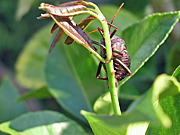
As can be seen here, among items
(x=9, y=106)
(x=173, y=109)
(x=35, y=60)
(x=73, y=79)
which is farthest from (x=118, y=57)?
(x=35, y=60)

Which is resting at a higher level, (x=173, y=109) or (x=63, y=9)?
(x=63, y=9)

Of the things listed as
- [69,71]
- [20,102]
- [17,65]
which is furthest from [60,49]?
[17,65]

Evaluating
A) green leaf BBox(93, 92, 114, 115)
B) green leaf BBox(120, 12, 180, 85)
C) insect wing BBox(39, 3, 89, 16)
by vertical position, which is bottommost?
green leaf BBox(93, 92, 114, 115)

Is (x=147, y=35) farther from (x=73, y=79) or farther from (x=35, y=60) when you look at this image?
(x=35, y=60)

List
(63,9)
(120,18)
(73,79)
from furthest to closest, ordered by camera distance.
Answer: (120,18)
(73,79)
(63,9)

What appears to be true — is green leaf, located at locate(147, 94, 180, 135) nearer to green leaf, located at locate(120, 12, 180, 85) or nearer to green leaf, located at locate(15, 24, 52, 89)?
green leaf, located at locate(120, 12, 180, 85)

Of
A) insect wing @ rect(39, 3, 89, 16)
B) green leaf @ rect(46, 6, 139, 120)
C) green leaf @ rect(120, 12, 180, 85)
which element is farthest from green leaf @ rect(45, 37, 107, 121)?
insect wing @ rect(39, 3, 89, 16)

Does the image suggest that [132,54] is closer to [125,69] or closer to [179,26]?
[125,69]
